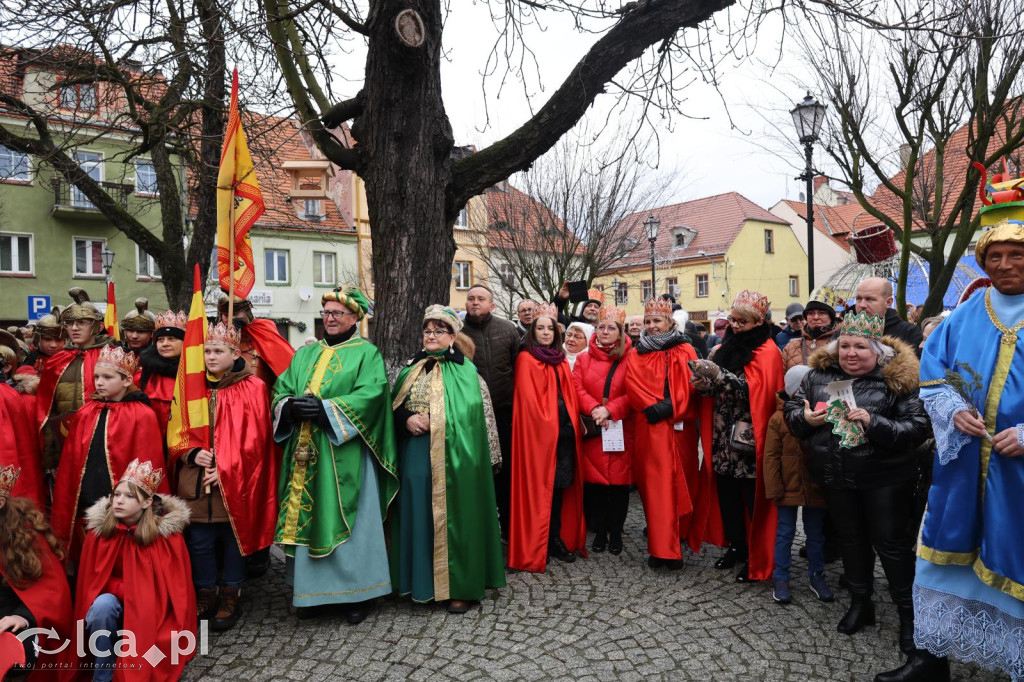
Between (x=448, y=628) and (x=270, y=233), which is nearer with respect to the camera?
(x=448, y=628)

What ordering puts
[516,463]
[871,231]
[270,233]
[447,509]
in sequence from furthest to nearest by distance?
[270,233], [871,231], [516,463], [447,509]

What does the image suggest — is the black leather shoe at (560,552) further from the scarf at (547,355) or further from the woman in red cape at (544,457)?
the scarf at (547,355)

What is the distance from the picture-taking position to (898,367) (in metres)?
3.77

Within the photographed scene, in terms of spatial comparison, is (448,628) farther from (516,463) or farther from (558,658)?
(516,463)

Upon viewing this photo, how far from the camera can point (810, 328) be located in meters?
4.91

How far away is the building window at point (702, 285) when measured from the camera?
37.5 meters

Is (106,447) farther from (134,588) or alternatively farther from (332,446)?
(332,446)

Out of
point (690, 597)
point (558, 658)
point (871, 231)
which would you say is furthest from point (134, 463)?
point (871, 231)

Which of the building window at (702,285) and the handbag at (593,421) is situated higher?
the building window at (702,285)

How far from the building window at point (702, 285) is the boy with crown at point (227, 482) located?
3538cm

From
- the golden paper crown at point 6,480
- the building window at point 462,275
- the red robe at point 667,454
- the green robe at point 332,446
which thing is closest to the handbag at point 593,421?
the red robe at point 667,454

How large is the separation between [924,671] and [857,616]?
580 millimetres

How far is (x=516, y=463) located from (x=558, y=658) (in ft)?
5.67

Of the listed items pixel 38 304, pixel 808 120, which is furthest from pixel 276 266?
pixel 808 120
